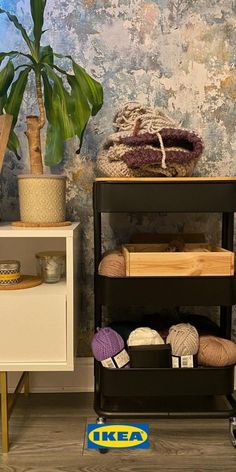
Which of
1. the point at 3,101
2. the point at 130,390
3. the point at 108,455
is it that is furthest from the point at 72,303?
the point at 3,101

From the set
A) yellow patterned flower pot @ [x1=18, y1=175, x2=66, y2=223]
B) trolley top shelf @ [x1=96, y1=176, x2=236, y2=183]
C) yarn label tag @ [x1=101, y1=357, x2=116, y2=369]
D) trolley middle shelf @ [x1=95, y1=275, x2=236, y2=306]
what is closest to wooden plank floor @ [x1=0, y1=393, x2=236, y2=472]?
yarn label tag @ [x1=101, y1=357, x2=116, y2=369]

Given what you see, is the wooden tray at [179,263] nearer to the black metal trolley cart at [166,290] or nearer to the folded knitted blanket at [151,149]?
the black metal trolley cart at [166,290]

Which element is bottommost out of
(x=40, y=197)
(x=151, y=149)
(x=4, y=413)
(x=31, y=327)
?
(x=4, y=413)

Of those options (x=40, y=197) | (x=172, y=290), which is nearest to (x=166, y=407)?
(x=172, y=290)

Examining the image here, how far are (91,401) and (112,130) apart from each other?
3.22 feet

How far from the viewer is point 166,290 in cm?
136

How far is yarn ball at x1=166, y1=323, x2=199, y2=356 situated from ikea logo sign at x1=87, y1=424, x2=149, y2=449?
0.28 metres

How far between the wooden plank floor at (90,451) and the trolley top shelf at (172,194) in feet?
2.31

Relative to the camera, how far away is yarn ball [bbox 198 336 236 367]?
1379mm

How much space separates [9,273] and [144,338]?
45 centimetres

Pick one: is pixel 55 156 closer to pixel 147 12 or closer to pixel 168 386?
pixel 147 12

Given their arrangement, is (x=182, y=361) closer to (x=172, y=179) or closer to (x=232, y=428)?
(x=232, y=428)

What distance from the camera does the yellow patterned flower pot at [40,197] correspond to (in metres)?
1.44

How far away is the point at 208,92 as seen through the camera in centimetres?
170
